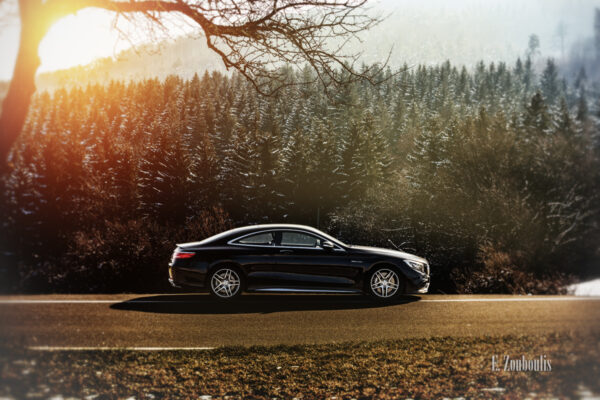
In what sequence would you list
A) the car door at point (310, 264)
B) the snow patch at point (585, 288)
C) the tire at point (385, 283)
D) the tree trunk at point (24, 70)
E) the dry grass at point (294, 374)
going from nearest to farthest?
1. the dry grass at point (294, 374)
2. the tree trunk at point (24, 70)
3. the car door at point (310, 264)
4. the tire at point (385, 283)
5. the snow patch at point (585, 288)

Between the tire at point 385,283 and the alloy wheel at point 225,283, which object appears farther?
the tire at point 385,283

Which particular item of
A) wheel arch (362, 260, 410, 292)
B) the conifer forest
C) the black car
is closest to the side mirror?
the black car

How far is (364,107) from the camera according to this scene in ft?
22.3

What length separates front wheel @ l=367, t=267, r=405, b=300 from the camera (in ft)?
21.3

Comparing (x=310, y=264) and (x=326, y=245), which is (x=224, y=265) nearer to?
(x=310, y=264)

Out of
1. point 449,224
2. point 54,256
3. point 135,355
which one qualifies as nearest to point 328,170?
point 449,224

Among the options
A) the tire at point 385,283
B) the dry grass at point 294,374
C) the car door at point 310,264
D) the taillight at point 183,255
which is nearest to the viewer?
the dry grass at point 294,374

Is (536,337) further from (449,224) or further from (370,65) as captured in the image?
(370,65)

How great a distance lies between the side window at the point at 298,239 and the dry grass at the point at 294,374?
Result: 1.33 m

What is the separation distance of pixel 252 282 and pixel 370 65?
3298mm

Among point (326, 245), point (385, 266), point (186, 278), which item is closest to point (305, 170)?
point (326, 245)

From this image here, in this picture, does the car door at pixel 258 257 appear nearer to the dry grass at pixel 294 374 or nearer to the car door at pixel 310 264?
the car door at pixel 310 264

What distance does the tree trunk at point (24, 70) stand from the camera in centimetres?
611

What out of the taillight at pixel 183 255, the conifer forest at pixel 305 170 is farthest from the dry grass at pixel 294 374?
the taillight at pixel 183 255
